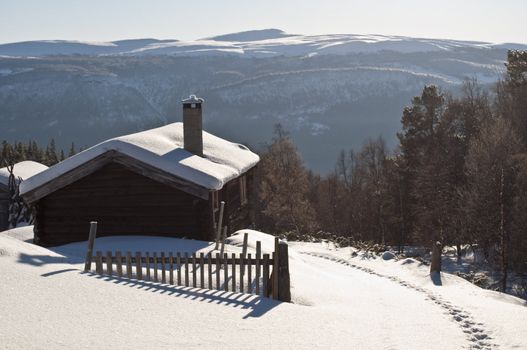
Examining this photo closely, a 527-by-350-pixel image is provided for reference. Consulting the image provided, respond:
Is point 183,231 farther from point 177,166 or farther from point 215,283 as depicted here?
point 215,283

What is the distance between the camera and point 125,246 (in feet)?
65.2

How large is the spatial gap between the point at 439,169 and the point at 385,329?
3030cm

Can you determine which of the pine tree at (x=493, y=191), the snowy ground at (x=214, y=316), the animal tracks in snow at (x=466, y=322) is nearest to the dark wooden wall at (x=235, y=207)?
the animal tracks in snow at (x=466, y=322)

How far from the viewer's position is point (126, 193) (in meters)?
21.5

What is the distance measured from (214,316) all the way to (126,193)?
11414mm

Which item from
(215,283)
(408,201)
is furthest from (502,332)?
(408,201)

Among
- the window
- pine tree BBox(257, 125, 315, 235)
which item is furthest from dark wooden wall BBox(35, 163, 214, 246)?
pine tree BBox(257, 125, 315, 235)

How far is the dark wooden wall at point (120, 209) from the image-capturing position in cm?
2128

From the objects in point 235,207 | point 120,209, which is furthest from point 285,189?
point 120,209

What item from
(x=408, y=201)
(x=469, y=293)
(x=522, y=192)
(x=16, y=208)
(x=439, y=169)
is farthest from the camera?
(x=408, y=201)

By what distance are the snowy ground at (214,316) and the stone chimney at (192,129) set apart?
921cm

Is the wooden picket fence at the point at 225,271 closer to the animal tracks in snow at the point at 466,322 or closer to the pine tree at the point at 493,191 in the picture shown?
the animal tracks in snow at the point at 466,322

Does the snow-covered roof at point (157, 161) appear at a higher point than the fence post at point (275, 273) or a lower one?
higher

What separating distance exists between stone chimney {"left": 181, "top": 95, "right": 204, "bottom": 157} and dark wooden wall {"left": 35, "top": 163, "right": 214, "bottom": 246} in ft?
10.7
